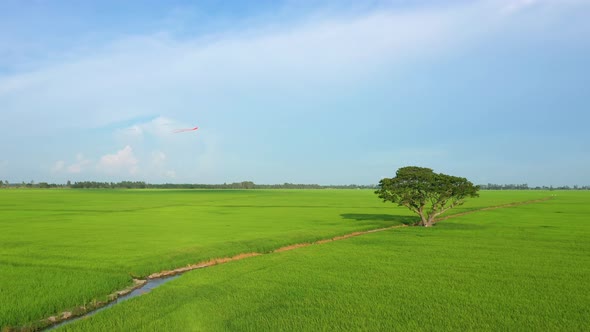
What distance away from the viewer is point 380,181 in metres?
36.0

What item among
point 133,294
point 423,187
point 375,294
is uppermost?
point 423,187

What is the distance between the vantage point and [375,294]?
42.2ft

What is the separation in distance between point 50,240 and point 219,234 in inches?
392

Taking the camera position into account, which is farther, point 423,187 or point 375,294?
point 423,187

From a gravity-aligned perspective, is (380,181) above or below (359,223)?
above

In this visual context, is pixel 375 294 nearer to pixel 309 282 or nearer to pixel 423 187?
pixel 309 282

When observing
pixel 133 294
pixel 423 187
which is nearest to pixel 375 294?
pixel 133 294

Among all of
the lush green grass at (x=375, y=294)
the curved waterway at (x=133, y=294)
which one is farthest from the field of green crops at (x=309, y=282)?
the curved waterway at (x=133, y=294)

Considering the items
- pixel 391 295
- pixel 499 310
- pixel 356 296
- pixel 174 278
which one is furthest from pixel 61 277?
pixel 499 310

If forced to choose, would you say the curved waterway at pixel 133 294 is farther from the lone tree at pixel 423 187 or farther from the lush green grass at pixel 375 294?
the lone tree at pixel 423 187

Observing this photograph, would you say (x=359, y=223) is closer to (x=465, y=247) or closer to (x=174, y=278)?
(x=465, y=247)

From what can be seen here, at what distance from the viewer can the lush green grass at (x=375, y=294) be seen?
1033 centimetres

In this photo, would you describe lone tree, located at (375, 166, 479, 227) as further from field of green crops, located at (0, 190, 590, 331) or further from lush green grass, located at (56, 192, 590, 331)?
lush green grass, located at (56, 192, 590, 331)

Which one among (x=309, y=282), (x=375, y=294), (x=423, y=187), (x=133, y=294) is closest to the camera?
(x=375, y=294)
